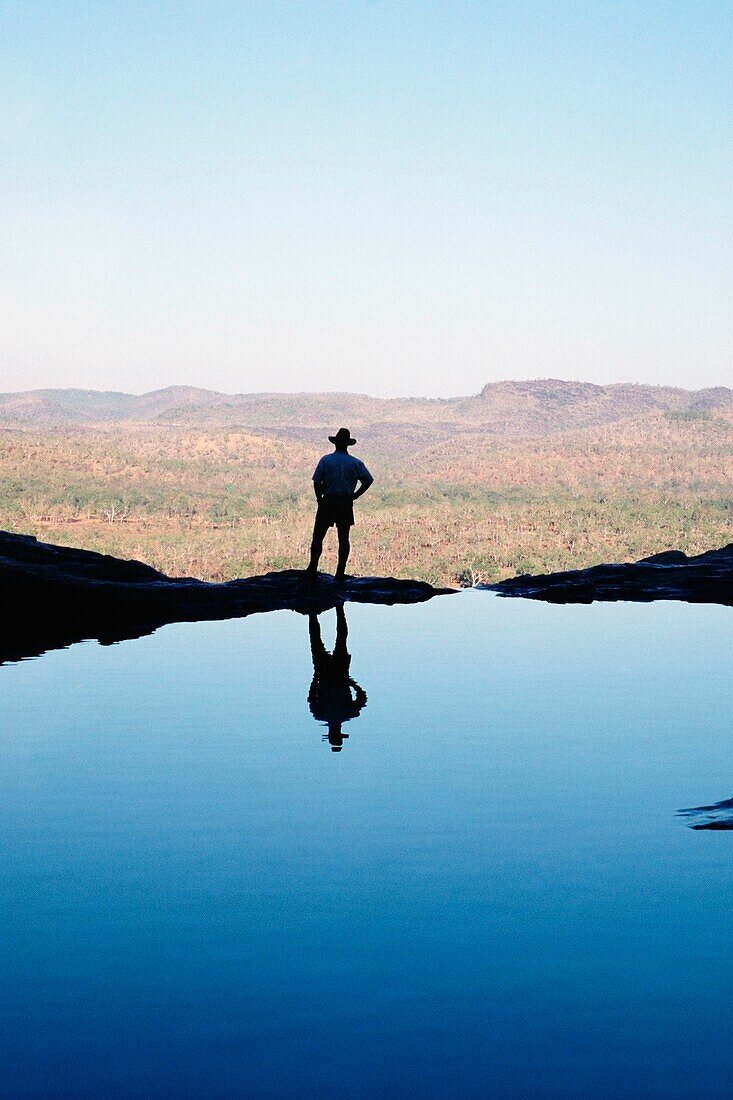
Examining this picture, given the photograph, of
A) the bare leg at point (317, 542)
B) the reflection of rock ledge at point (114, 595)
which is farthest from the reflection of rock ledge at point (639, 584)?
the bare leg at point (317, 542)

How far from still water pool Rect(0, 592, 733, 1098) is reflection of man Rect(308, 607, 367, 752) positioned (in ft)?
0.13

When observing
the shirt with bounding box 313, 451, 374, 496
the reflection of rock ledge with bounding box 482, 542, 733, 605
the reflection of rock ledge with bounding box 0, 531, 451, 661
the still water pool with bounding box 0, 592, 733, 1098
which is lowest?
the still water pool with bounding box 0, 592, 733, 1098

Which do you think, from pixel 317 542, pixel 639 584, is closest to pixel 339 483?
pixel 317 542

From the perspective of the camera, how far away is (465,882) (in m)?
4.09

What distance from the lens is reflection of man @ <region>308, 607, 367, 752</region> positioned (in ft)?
22.7

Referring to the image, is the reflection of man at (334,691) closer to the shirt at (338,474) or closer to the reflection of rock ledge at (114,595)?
the reflection of rock ledge at (114,595)

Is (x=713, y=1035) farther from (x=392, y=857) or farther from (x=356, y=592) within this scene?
(x=356, y=592)

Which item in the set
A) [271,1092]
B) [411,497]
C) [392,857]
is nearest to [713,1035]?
[271,1092]

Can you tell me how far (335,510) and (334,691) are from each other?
5.97m

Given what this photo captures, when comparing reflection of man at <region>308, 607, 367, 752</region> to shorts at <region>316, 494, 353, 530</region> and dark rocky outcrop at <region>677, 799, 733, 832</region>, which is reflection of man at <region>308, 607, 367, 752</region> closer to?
dark rocky outcrop at <region>677, 799, 733, 832</region>

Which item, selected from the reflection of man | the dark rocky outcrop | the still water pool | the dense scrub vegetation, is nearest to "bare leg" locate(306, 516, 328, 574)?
the reflection of man

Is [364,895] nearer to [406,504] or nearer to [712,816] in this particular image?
[712,816]

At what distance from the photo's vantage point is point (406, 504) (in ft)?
443

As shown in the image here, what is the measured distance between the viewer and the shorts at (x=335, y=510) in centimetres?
1373
